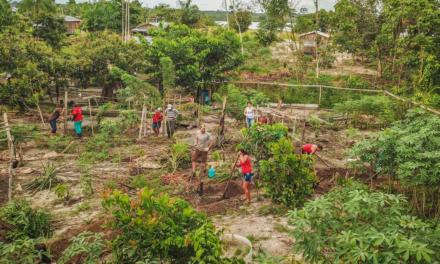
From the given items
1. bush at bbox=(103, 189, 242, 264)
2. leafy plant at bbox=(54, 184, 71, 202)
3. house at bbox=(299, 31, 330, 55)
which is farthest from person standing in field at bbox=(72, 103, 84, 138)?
house at bbox=(299, 31, 330, 55)

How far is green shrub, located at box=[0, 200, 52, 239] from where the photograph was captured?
6.53 meters

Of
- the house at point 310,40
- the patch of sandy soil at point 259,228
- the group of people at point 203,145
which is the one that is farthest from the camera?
the house at point 310,40

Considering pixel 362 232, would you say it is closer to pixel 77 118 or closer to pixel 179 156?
pixel 179 156

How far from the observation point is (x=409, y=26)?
18.5 m

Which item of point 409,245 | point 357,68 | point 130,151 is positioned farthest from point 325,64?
point 409,245

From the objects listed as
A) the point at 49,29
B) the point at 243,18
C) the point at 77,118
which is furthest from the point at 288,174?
the point at 243,18

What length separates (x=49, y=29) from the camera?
77.4 feet

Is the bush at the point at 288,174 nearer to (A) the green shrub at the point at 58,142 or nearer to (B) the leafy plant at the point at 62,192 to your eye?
(B) the leafy plant at the point at 62,192

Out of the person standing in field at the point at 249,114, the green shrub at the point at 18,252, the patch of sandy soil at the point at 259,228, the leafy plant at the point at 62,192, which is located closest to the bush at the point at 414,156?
the patch of sandy soil at the point at 259,228

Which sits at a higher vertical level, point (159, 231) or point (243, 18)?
point (243, 18)

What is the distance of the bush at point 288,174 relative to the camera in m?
7.69

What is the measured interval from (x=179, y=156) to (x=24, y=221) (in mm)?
4591

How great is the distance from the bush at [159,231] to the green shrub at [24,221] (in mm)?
2622

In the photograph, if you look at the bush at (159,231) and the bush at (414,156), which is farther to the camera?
the bush at (414,156)
